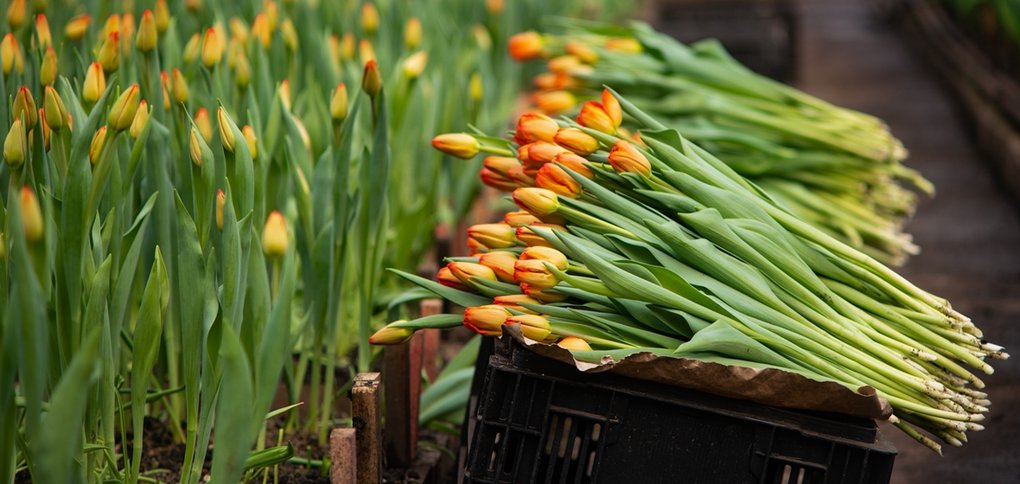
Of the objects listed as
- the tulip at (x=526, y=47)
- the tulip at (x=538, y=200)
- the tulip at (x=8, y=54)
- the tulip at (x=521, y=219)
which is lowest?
the tulip at (x=521, y=219)

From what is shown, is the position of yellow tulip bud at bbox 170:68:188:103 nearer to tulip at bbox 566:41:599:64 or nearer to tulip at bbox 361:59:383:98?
tulip at bbox 361:59:383:98

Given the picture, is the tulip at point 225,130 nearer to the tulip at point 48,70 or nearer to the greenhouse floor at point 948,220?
the tulip at point 48,70

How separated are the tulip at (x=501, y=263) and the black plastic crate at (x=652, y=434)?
0.40 ft

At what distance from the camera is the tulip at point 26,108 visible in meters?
1.47

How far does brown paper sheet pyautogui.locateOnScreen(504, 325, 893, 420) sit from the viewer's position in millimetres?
1381

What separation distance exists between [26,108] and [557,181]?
75 cm

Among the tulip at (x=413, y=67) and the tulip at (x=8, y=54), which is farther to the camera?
the tulip at (x=413, y=67)

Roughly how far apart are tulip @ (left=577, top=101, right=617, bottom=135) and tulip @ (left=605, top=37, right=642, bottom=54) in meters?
1.07

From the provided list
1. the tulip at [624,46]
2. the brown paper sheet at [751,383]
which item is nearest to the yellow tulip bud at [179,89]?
the brown paper sheet at [751,383]

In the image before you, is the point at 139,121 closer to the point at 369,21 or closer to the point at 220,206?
the point at 220,206

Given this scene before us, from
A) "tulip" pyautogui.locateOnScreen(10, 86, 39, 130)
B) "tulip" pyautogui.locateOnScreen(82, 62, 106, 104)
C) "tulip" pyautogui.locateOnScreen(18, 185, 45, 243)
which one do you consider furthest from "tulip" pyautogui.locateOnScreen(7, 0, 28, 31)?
"tulip" pyautogui.locateOnScreen(18, 185, 45, 243)

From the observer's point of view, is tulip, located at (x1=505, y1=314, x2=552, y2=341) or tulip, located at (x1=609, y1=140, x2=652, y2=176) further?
tulip, located at (x1=609, y1=140, x2=652, y2=176)

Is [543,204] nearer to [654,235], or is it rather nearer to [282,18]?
[654,235]

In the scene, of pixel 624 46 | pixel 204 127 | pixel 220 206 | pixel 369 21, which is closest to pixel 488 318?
pixel 220 206
